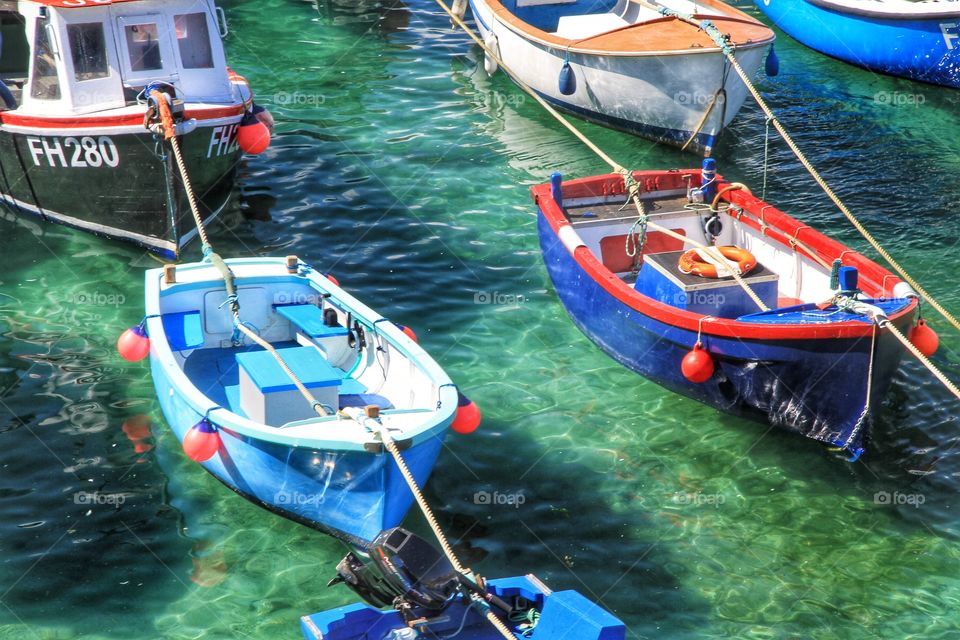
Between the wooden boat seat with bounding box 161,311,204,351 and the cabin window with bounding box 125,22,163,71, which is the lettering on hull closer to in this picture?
the cabin window with bounding box 125,22,163,71

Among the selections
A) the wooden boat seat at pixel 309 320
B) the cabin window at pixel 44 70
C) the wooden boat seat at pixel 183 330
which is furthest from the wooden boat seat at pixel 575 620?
the cabin window at pixel 44 70

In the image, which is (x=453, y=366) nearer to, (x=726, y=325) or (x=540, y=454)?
(x=540, y=454)

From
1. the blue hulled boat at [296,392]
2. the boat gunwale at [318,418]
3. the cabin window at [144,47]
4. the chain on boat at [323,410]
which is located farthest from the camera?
the cabin window at [144,47]

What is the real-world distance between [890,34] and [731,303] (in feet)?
33.5

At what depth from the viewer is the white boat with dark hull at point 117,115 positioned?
1277 cm

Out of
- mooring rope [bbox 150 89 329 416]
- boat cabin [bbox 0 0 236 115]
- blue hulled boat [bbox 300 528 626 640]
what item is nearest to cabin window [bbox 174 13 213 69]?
boat cabin [bbox 0 0 236 115]

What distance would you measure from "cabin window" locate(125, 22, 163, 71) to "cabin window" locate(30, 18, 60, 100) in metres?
0.85

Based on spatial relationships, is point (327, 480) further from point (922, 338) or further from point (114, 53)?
point (114, 53)

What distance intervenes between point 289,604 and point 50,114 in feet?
23.5

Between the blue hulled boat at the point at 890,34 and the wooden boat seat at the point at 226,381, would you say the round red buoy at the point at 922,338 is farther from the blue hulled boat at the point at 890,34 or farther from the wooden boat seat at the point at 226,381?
the blue hulled boat at the point at 890,34

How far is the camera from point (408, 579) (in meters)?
6.88

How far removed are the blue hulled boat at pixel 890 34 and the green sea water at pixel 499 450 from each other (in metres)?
2.37

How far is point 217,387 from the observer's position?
33.7 ft

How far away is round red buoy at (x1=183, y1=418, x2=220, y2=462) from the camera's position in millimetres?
8719
